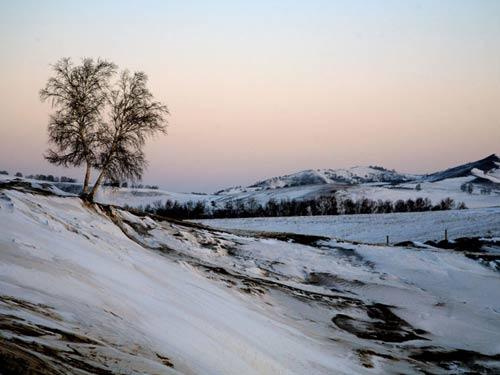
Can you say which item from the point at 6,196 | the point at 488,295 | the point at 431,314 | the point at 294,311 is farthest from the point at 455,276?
the point at 6,196

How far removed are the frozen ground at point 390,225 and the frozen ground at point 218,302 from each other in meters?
24.2

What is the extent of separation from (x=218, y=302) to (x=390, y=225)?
151ft

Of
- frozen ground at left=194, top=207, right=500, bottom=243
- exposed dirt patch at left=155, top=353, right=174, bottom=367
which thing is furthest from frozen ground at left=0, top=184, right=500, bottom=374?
frozen ground at left=194, top=207, right=500, bottom=243

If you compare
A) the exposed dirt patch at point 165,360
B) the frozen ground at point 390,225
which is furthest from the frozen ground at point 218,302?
the frozen ground at point 390,225

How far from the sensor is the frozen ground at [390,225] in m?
47.0

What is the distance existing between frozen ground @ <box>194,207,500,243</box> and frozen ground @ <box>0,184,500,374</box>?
79.5 ft

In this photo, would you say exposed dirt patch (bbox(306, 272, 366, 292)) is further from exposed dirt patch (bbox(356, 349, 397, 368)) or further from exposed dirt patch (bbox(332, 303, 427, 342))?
exposed dirt patch (bbox(356, 349, 397, 368))

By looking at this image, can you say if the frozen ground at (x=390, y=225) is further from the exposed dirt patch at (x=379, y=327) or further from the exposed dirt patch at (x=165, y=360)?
the exposed dirt patch at (x=165, y=360)

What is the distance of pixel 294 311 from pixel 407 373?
4.57 m

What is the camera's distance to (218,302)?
1115cm

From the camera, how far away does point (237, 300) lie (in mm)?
12625

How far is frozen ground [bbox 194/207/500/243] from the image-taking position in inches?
1852

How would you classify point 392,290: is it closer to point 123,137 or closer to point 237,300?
point 237,300

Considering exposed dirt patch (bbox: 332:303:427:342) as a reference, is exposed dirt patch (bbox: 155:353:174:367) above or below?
above
